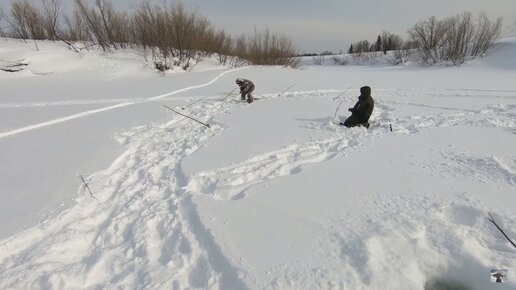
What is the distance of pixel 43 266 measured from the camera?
272 cm

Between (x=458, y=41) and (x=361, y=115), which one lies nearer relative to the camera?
(x=361, y=115)

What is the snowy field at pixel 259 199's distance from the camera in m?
2.62

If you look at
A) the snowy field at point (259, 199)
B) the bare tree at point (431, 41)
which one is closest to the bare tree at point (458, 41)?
the bare tree at point (431, 41)

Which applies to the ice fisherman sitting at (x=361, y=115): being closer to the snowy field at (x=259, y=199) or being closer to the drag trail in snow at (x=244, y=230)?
the snowy field at (x=259, y=199)

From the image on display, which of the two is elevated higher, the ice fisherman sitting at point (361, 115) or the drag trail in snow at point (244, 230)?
the ice fisherman sitting at point (361, 115)

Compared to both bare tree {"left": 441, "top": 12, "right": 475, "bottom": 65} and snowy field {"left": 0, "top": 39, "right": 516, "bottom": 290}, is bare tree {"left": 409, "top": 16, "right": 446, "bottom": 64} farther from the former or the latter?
snowy field {"left": 0, "top": 39, "right": 516, "bottom": 290}

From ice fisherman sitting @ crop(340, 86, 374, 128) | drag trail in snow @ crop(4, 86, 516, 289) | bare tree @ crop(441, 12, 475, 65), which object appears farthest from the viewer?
bare tree @ crop(441, 12, 475, 65)

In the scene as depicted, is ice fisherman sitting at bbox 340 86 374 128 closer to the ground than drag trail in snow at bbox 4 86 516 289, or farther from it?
farther from it

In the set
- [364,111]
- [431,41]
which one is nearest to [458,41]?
[431,41]

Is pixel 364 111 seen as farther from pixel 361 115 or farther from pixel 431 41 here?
pixel 431 41

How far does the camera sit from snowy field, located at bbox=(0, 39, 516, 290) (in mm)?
2619

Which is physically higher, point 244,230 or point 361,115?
point 361,115

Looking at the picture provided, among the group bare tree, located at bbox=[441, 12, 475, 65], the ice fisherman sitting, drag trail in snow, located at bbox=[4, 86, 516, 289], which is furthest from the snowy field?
bare tree, located at bbox=[441, 12, 475, 65]

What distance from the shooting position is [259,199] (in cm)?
365
